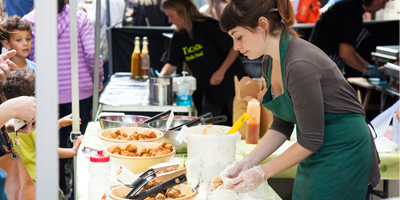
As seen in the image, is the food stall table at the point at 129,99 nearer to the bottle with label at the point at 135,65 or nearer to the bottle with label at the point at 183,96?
the bottle with label at the point at 183,96

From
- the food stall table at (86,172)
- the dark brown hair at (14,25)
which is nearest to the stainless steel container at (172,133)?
the food stall table at (86,172)

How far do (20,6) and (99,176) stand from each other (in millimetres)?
2602

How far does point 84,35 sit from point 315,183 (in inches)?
98.1

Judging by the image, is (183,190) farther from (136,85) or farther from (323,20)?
(323,20)

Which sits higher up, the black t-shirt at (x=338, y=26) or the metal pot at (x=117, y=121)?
the black t-shirt at (x=338, y=26)

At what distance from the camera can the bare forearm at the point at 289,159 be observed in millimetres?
1330

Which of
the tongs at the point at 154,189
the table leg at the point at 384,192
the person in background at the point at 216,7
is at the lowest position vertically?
the table leg at the point at 384,192

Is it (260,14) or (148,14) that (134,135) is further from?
(148,14)

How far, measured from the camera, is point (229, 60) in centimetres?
365

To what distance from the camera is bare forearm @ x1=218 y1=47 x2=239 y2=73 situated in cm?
364

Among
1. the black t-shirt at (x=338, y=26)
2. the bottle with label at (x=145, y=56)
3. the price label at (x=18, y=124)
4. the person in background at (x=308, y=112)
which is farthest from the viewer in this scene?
the bottle with label at (x=145, y=56)

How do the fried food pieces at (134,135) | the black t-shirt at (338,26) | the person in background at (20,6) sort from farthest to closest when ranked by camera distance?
1. the black t-shirt at (338,26)
2. the person in background at (20,6)
3. the fried food pieces at (134,135)

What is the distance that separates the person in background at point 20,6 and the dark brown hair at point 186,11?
1.17 m

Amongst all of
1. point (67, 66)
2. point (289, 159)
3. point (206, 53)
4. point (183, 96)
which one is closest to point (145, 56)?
point (206, 53)
